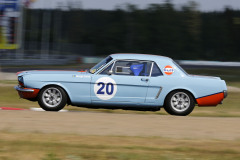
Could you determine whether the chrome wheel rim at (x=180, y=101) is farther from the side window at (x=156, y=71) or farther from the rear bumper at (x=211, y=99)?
the side window at (x=156, y=71)

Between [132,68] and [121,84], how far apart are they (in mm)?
465

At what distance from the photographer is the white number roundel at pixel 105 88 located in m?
9.83

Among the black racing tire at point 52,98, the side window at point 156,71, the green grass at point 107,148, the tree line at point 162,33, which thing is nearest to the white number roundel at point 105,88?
the black racing tire at point 52,98

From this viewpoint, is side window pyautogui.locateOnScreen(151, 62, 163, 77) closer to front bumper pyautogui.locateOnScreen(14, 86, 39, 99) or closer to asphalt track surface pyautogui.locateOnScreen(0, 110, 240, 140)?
asphalt track surface pyautogui.locateOnScreen(0, 110, 240, 140)

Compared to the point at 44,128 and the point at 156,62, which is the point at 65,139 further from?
the point at 156,62

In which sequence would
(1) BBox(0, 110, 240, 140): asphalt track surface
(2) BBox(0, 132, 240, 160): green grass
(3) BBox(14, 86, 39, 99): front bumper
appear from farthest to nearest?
(3) BBox(14, 86, 39, 99): front bumper → (1) BBox(0, 110, 240, 140): asphalt track surface → (2) BBox(0, 132, 240, 160): green grass

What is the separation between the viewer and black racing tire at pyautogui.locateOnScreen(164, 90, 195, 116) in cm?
998

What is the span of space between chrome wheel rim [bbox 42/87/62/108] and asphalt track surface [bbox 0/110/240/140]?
76cm

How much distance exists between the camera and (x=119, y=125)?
8078 millimetres

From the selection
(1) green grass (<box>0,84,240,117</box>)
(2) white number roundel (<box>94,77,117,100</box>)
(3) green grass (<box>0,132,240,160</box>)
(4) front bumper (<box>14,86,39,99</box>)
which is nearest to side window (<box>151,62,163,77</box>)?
(2) white number roundel (<box>94,77,117,100</box>)

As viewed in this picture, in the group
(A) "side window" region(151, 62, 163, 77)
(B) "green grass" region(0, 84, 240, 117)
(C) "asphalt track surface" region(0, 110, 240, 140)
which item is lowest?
(B) "green grass" region(0, 84, 240, 117)

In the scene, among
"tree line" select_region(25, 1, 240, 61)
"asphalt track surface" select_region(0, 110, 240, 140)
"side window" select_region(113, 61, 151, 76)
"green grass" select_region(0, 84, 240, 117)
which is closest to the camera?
"asphalt track surface" select_region(0, 110, 240, 140)

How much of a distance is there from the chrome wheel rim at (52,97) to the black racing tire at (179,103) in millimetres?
2412

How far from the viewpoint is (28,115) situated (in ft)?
28.6
